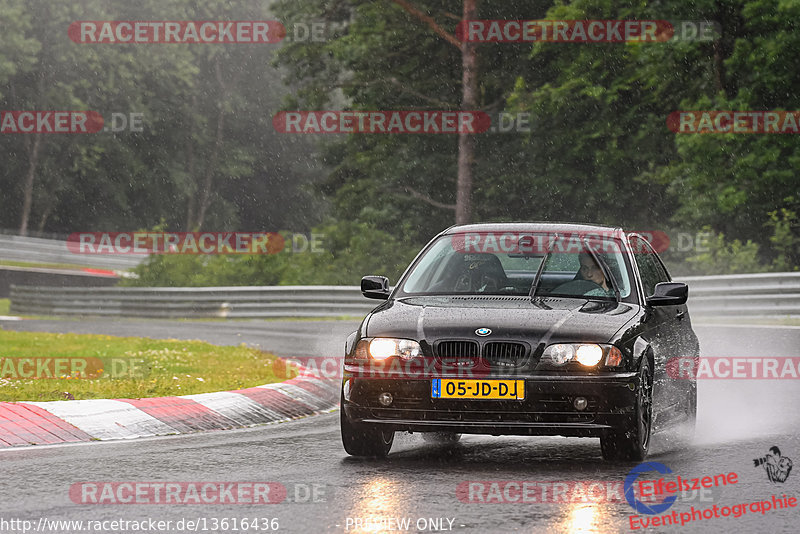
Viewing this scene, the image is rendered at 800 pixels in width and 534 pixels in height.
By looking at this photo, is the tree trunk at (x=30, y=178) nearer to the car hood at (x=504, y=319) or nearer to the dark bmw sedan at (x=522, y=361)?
the dark bmw sedan at (x=522, y=361)

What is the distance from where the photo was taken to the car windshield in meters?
9.15

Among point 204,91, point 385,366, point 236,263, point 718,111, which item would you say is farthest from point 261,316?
point 204,91

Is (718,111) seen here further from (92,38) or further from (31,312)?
(92,38)

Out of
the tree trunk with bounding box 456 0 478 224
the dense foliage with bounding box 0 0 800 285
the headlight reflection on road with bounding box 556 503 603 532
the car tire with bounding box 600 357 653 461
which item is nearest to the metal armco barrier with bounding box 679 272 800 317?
the dense foliage with bounding box 0 0 800 285

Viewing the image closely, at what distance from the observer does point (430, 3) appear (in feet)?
135

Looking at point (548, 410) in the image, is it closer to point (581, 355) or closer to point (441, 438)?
point (581, 355)

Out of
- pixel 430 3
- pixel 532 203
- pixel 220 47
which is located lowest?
pixel 532 203

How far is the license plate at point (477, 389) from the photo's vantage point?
7.82 metres

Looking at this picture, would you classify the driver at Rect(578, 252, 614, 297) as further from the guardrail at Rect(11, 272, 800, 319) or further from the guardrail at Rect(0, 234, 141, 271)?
the guardrail at Rect(0, 234, 141, 271)

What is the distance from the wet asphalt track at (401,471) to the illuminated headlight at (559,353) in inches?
26.6

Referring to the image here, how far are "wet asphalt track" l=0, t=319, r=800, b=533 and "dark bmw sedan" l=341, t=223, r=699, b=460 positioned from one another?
0.29m

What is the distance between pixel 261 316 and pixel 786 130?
12932mm

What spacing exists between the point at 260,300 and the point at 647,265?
2151 cm

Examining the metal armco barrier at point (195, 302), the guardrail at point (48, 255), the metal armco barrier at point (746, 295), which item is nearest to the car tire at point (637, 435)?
the metal armco barrier at point (746, 295)
